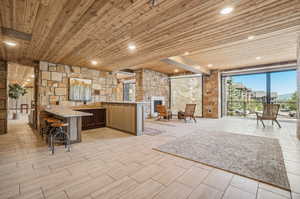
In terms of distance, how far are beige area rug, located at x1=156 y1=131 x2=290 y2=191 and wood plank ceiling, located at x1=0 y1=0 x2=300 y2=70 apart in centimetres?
245

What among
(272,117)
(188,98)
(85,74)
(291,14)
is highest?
(291,14)

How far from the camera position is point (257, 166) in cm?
216

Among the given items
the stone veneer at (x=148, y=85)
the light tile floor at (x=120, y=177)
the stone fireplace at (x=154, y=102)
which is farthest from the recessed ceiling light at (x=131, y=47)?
the stone fireplace at (x=154, y=102)

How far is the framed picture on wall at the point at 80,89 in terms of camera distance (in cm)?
511

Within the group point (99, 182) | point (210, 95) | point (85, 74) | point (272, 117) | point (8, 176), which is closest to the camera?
point (99, 182)

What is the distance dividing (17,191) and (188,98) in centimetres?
854

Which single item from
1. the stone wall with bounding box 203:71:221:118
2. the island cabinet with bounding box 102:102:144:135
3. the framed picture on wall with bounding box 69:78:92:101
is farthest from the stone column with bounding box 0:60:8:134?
the stone wall with bounding box 203:71:221:118

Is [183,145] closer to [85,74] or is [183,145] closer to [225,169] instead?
[225,169]

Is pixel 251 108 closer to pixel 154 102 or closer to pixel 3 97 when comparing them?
pixel 154 102

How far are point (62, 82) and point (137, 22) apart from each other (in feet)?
13.4

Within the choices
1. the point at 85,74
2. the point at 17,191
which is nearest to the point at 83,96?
the point at 85,74

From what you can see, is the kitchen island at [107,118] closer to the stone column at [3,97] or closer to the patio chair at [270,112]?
the stone column at [3,97]

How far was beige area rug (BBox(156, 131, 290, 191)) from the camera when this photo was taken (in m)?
1.93

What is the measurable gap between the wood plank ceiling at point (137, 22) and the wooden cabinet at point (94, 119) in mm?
2448
